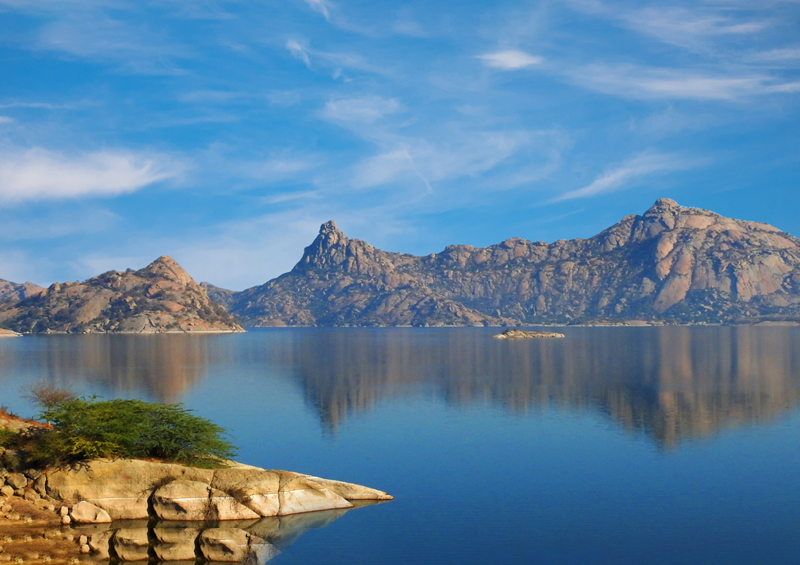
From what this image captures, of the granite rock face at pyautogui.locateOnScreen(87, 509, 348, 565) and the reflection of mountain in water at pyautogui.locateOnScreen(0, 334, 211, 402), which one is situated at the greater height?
the reflection of mountain in water at pyautogui.locateOnScreen(0, 334, 211, 402)

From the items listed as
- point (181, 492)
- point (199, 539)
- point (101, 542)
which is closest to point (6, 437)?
point (101, 542)

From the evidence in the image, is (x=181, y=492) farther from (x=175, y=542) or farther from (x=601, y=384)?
(x=601, y=384)

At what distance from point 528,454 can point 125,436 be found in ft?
87.4

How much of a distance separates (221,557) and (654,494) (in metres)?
23.5

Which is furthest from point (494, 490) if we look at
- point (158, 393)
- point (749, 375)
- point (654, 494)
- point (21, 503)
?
point (749, 375)

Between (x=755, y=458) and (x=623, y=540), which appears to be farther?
(x=755, y=458)

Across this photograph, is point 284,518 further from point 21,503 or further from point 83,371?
point 83,371

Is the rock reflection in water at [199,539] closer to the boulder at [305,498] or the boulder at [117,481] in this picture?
the boulder at [305,498]

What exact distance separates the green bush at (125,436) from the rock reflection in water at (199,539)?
179 inches

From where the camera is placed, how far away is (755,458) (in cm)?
4653

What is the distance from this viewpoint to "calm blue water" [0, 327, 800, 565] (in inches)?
1216

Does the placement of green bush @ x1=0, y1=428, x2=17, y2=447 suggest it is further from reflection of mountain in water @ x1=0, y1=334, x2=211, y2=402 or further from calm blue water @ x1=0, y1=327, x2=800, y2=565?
reflection of mountain in water @ x1=0, y1=334, x2=211, y2=402

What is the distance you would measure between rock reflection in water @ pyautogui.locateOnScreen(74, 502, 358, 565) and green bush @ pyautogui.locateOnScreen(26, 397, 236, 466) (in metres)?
4.54

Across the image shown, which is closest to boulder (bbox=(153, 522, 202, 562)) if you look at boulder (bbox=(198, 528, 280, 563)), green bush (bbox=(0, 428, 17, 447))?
boulder (bbox=(198, 528, 280, 563))
